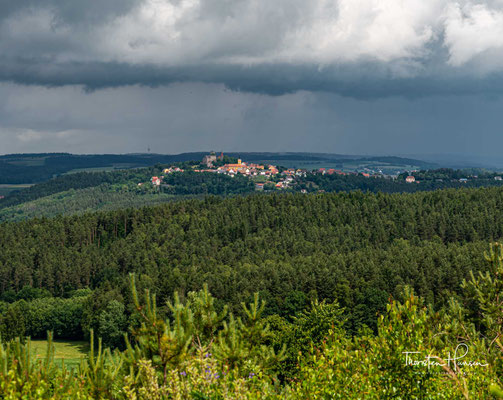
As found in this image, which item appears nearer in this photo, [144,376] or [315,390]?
[144,376]

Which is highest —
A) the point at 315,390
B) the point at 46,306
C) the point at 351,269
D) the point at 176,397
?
the point at 176,397

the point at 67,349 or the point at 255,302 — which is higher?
the point at 255,302

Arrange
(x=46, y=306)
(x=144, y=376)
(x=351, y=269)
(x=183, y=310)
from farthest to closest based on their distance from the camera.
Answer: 1. (x=46, y=306)
2. (x=351, y=269)
3. (x=183, y=310)
4. (x=144, y=376)

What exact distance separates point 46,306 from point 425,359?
13519cm

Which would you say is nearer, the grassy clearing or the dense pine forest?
the dense pine forest

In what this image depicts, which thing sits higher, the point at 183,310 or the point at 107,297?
the point at 183,310

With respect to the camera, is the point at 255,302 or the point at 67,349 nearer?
the point at 255,302

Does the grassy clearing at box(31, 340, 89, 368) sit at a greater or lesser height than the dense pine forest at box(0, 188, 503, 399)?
lesser

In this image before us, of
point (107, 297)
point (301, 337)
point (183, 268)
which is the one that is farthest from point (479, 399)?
point (183, 268)

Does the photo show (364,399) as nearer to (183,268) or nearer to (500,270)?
(500,270)

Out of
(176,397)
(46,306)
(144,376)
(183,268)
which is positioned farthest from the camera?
(183,268)

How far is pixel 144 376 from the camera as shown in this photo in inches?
848

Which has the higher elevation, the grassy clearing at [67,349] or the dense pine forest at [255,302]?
the dense pine forest at [255,302]

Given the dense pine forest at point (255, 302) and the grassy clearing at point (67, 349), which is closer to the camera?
the dense pine forest at point (255, 302)
